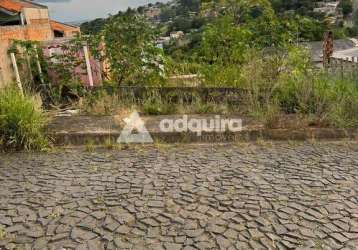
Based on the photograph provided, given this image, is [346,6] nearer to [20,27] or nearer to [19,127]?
[20,27]

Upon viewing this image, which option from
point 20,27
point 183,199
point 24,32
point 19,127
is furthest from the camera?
point 24,32

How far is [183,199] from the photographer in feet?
9.99

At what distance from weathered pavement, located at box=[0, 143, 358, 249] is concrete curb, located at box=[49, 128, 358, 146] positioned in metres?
0.31

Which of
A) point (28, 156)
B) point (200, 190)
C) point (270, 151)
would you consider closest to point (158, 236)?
point (200, 190)

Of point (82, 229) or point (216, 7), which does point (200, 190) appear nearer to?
point (82, 229)

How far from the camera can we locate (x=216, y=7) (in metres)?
6.91

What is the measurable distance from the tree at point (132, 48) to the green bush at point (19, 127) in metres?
2.25

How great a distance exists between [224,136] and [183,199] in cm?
194

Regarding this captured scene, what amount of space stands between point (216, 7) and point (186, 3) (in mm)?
5206

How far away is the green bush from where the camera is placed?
14.5 ft

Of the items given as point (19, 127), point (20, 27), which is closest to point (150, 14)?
point (20, 27)

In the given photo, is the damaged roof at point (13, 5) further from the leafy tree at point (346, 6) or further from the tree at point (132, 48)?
the leafy tree at point (346, 6)

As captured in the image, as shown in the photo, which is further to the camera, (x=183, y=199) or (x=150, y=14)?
(x=150, y=14)

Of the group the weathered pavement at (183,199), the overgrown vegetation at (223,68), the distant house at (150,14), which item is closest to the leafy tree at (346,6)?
the distant house at (150,14)
